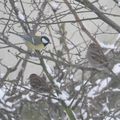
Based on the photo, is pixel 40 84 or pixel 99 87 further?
pixel 99 87

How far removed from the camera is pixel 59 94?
2264 mm

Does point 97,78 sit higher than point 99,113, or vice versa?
point 97,78

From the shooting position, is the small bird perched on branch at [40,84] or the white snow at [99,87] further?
the white snow at [99,87]

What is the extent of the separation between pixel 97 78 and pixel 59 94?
51.5 inches

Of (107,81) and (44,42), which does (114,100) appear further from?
(44,42)

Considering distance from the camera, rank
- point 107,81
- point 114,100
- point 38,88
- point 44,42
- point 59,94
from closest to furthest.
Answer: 1. point 59,94
2. point 38,88
3. point 107,81
4. point 114,100
5. point 44,42

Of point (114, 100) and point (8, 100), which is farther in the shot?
point (114, 100)

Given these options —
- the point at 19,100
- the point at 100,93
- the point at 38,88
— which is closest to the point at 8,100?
the point at 19,100

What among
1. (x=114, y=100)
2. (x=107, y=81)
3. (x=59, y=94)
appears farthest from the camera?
(x=114, y=100)

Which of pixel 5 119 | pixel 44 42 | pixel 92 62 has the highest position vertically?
pixel 44 42

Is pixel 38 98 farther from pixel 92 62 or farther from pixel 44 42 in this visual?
pixel 44 42

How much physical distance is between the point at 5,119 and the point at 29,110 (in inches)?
12.4

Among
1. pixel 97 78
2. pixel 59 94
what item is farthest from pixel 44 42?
pixel 59 94

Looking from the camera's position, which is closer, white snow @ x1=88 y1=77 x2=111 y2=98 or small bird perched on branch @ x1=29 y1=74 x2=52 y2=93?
small bird perched on branch @ x1=29 y1=74 x2=52 y2=93
